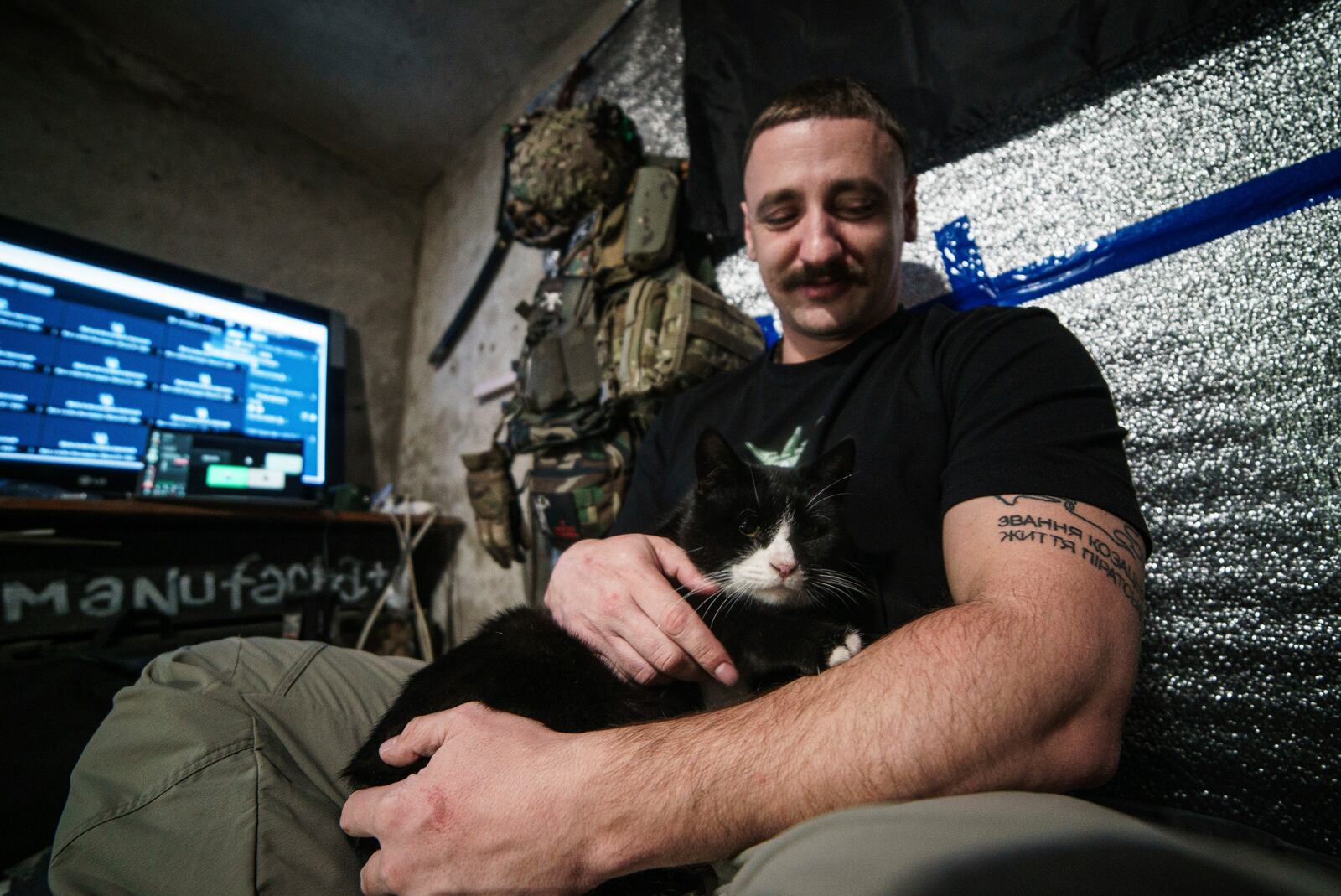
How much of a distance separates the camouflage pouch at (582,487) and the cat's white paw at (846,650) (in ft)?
3.69

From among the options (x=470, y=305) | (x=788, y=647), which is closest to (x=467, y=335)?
(x=470, y=305)

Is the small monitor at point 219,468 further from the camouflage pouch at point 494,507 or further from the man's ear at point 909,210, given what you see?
the man's ear at point 909,210

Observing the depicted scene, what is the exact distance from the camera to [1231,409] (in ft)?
3.43

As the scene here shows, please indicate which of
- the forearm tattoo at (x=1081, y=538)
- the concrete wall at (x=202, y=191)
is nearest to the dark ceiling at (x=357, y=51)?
the concrete wall at (x=202, y=191)

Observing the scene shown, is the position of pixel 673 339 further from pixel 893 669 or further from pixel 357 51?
pixel 357 51

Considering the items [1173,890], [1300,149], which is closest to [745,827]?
[1173,890]

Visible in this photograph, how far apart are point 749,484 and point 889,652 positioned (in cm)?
42

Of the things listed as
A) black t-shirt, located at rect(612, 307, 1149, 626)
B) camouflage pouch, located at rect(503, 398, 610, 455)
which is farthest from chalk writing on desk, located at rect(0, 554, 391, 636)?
black t-shirt, located at rect(612, 307, 1149, 626)

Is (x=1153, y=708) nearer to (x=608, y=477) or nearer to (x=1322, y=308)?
(x=1322, y=308)

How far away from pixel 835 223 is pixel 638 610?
984 mm

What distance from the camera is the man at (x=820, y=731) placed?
51 centimetres

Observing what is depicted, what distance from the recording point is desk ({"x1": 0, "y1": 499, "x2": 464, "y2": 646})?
1665 millimetres

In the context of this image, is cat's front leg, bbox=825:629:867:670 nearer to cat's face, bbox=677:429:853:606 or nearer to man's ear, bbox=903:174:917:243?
cat's face, bbox=677:429:853:606

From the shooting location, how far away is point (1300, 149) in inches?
39.8
